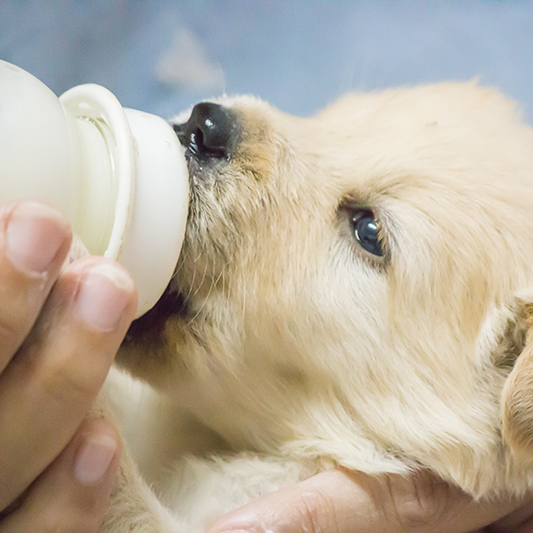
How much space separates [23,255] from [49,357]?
0.47ft

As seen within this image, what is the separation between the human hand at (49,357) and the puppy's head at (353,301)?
11.7 inches

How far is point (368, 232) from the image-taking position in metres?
1.06

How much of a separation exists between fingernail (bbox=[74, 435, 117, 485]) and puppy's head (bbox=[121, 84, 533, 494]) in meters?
0.26

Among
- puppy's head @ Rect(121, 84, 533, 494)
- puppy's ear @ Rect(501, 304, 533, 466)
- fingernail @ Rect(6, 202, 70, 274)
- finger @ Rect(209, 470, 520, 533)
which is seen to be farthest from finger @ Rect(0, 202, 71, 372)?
puppy's ear @ Rect(501, 304, 533, 466)

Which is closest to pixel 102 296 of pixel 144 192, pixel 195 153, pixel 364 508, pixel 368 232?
pixel 144 192

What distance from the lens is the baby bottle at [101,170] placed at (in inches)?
24.8

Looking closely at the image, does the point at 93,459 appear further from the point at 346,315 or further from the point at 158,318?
the point at 346,315

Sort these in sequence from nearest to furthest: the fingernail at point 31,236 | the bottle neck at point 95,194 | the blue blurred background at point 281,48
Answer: the fingernail at point 31,236 → the bottle neck at point 95,194 → the blue blurred background at point 281,48

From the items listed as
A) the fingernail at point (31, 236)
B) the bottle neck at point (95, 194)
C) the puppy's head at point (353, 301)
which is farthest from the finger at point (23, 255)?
the puppy's head at point (353, 301)

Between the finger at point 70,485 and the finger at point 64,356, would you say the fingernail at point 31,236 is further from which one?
the finger at point 70,485

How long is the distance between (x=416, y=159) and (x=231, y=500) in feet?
2.67

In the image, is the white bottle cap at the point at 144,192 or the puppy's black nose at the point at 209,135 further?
the puppy's black nose at the point at 209,135

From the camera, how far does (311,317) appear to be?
101cm

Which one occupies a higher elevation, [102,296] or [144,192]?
[144,192]
